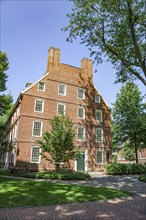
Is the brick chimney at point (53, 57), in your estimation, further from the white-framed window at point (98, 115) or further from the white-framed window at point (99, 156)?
the white-framed window at point (99, 156)

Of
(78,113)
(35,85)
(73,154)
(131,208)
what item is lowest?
(131,208)

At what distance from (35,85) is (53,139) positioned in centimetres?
1058

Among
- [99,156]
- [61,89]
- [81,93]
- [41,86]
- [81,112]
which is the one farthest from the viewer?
[81,93]

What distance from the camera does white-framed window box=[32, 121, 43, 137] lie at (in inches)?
1013

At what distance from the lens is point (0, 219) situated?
6777 mm

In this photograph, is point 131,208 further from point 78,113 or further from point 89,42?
point 78,113

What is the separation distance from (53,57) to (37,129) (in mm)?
11798

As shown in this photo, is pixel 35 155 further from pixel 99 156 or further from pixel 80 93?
pixel 80 93

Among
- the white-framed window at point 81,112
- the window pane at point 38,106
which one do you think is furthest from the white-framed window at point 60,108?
the white-framed window at point 81,112

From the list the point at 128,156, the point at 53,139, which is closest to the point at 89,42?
the point at 53,139

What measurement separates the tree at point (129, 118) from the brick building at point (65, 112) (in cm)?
165

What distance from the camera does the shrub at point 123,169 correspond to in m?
24.4

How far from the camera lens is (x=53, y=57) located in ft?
98.4

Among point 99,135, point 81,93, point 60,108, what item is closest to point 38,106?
point 60,108
